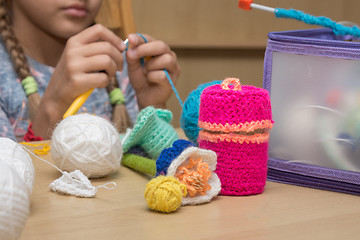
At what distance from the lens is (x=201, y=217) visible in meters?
0.51

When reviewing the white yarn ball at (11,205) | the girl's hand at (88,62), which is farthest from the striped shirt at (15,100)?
the white yarn ball at (11,205)

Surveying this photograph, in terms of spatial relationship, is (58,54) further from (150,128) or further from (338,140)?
(338,140)

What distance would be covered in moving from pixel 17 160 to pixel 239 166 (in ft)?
0.86

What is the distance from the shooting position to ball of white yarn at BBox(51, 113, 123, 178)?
62cm

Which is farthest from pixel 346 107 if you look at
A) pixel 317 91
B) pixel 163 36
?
pixel 163 36

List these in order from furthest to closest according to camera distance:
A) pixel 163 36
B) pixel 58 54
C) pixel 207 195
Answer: pixel 163 36, pixel 58 54, pixel 207 195

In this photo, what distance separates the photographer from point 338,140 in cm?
60

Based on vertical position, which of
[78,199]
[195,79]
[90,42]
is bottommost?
[195,79]

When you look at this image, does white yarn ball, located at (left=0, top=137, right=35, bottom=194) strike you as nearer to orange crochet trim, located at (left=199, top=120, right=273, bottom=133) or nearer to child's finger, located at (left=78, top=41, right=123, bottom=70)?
orange crochet trim, located at (left=199, top=120, right=273, bottom=133)

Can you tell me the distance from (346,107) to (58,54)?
0.97m

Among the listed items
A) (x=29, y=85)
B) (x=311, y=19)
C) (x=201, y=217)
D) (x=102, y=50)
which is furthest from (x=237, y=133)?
(x=29, y=85)

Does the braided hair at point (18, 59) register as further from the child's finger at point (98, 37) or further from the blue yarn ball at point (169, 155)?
the blue yarn ball at point (169, 155)

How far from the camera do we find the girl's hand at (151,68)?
1.02 m

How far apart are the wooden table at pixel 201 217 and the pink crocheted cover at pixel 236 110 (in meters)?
0.09
